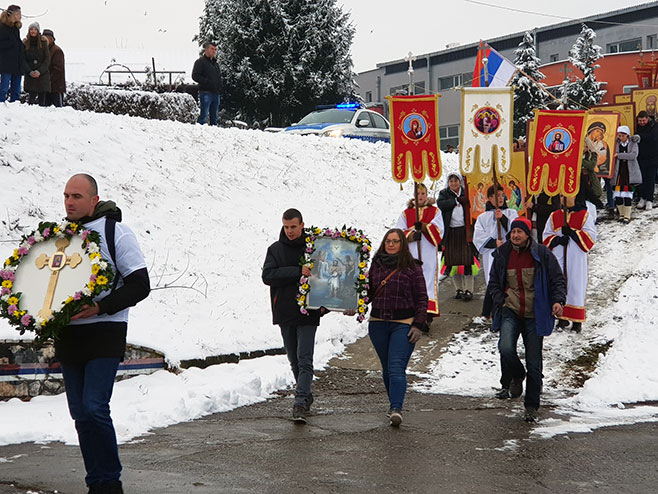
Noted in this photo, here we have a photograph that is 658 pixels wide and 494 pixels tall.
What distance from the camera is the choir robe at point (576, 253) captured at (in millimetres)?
12516

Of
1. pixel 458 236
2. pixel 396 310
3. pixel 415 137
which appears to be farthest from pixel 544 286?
pixel 458 236

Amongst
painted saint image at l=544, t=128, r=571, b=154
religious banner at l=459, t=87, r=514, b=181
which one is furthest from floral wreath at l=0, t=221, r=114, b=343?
religious banner at l=459, t=87, r=514, b=181

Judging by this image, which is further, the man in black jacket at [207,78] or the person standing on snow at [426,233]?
the man in black jacket at [207,78]

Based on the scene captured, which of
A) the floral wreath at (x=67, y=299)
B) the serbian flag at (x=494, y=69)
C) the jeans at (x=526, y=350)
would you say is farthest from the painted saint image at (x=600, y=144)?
the floral wreath at (x=67, y=299)

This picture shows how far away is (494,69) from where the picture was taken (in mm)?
16578

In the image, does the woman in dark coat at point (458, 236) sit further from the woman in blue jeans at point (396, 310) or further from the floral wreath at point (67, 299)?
the floral wreath at point (67, 299)

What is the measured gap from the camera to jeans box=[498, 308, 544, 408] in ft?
29.2

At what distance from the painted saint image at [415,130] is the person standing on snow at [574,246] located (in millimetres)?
2081

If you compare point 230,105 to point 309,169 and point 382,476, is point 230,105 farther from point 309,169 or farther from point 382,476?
point 382,476

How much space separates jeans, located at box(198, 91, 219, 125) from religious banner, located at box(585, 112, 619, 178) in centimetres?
786

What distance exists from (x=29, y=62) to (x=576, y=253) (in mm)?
10098

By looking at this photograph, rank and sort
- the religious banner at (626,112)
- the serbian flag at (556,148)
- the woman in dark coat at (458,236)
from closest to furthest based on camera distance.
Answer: the serbian flag at (556,148) → the woman in dark coat at (458,236) → the religious banner at (626,112)

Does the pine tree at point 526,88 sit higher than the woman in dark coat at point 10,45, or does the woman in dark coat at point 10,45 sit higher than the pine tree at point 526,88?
the pine tree at point 526,88

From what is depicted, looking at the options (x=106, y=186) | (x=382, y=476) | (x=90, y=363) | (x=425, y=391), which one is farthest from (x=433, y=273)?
(x=90, y=363)
